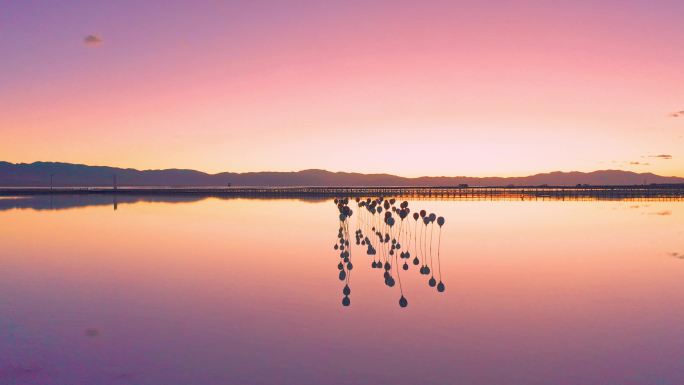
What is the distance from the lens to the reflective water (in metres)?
14.2

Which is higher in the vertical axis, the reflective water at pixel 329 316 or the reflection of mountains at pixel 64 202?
the reflection of mountains at pixel 64 202

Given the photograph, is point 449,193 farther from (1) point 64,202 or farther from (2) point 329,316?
(2) point 329,316

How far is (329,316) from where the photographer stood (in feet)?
63.7

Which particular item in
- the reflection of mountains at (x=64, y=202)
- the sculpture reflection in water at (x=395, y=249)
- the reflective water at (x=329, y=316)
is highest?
the reflection of mountains at (x=64, y=202)

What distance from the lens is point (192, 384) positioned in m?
13.2

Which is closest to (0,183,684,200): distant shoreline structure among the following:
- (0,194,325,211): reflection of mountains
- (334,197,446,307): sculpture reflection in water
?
(0,194,325,211): reflection of mountains

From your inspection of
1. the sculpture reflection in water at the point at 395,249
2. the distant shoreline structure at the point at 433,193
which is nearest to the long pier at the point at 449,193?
the distant shoreline structure at the point at 433,193

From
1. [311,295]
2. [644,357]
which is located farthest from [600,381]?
[311,295]

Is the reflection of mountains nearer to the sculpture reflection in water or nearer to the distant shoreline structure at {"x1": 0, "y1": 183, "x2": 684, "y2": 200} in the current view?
the distant shoreline structure at {"x1": 0, "y1": 183, "x2": 684, "y2": 200}

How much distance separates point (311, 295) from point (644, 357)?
40.0ft

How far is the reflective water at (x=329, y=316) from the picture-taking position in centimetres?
1420

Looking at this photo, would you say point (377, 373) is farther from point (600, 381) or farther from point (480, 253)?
point (480, 253)

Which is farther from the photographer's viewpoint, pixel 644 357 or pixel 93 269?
pixel 93 269

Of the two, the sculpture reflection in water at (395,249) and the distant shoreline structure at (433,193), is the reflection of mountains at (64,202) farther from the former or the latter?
the sculpture reflection in water at (395,249)
